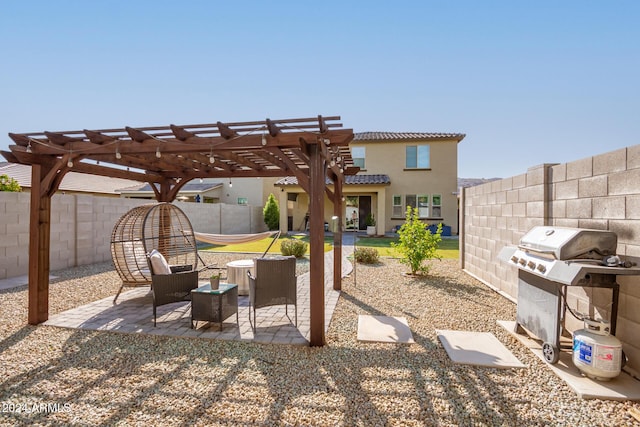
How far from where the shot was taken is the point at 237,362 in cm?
311

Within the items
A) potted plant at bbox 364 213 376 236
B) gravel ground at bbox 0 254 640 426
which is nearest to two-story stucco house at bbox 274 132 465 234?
potted plant at bbox 364 213 376 236

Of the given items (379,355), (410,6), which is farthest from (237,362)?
(410,6)

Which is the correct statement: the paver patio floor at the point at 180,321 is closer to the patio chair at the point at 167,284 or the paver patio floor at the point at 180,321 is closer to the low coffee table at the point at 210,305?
the low coffee table at the point at 210,305

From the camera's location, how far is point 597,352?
8.67 feet

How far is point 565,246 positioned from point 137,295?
6.48 m

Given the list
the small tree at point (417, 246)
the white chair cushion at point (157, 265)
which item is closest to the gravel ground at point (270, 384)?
the white chair cushion at point (157, 265)

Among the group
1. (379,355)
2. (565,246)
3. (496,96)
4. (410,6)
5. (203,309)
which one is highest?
(410,6)

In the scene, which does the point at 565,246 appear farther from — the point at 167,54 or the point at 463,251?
the point at 167,54

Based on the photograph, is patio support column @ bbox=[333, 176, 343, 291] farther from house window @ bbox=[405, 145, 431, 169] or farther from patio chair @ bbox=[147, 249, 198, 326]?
house window @ bbox=[405, 145, 431, 169]

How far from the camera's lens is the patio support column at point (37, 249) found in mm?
4082

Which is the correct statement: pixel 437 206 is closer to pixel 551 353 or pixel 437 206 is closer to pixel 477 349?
pixel 477 349

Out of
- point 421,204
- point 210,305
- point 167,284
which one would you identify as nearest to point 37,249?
point 167,284

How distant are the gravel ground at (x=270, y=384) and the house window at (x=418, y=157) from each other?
13.2m

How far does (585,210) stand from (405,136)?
14193 mm
